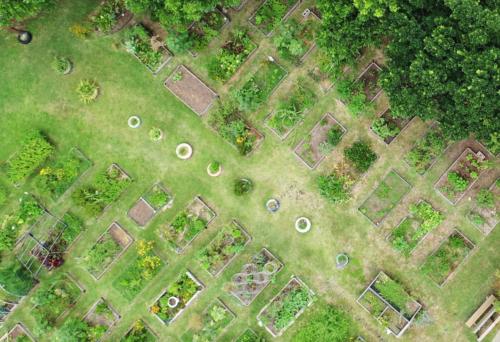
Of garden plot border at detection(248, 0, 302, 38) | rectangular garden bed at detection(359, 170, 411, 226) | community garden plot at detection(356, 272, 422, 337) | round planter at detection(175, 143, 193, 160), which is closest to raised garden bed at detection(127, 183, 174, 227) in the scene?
round planter at detection(175, 143, 193, 160)

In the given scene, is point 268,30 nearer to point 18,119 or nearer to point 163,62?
point 163,62

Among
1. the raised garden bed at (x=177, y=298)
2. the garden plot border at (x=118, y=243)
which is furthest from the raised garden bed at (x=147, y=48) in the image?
the raised garden bed at (x=177, y=298)

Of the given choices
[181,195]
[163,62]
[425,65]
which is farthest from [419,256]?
[163,62]

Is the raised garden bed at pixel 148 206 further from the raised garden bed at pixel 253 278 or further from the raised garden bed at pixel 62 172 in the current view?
the raised garden bed at pixel 253 278

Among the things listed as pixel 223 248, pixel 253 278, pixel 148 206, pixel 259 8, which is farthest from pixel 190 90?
pixel 253 278

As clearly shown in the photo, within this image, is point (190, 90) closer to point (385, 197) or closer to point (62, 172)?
point (62, 172)

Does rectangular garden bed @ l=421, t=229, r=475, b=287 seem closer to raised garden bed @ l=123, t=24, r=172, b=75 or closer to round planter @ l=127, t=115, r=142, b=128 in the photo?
round planter @ l=127, t=115, r=142, b=128
